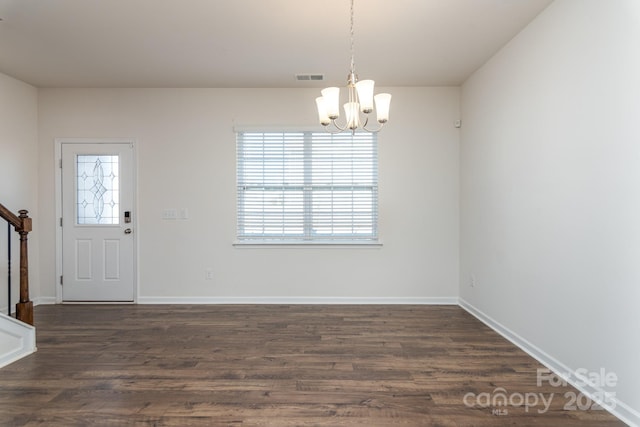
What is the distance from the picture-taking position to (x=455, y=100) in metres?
4.58

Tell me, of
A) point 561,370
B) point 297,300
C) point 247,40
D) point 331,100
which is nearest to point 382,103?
point 331,100

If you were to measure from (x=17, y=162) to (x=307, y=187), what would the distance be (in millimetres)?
3494

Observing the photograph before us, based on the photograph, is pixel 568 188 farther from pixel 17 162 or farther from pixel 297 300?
pixel 17 162

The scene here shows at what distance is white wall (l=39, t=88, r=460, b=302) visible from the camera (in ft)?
15.1

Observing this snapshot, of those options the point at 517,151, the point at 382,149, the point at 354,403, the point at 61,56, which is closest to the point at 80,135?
the point at 61,56

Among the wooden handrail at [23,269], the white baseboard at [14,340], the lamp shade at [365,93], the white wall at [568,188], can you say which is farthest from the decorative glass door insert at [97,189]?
the white wall at [568,188]

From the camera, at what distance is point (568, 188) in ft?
8.45

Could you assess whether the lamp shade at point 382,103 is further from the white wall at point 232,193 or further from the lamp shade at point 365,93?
the white wall at point 232,193

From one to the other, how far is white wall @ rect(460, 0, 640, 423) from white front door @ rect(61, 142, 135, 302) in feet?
14.1

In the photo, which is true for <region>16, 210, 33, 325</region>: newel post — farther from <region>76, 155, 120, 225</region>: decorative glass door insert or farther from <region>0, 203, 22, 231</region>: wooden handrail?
<region>76, 155, 120, 225</region>: decorative glass door insert

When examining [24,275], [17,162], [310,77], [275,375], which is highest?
[310,77]

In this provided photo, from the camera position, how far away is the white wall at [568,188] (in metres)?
2.09

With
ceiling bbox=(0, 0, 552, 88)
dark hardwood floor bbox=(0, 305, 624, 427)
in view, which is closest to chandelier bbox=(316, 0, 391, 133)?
ceiling bbox=(0, 0, 552, 88)

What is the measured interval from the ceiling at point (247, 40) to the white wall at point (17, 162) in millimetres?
282
